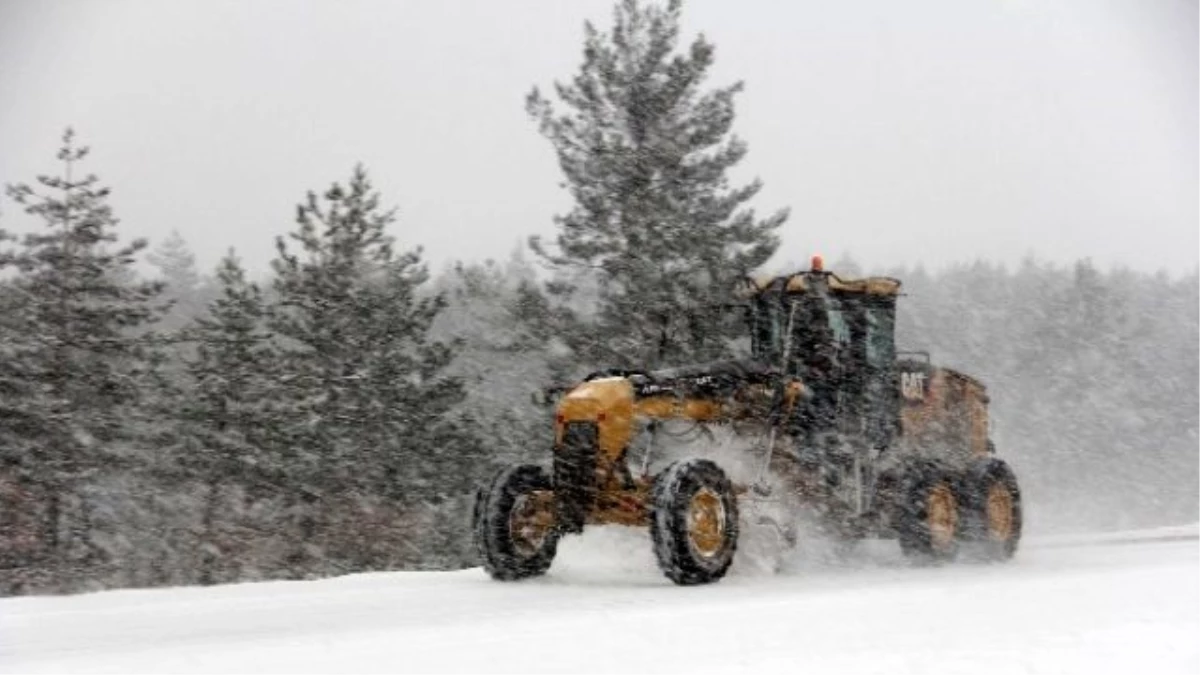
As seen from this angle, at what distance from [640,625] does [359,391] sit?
19.1 m

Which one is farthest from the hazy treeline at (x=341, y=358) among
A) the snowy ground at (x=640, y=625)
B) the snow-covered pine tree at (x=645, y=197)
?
the snowy ground at (x=640, y=625)

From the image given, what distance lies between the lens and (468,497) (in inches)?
1042

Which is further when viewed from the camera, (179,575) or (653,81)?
(179,575)

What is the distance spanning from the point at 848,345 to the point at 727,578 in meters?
2.95

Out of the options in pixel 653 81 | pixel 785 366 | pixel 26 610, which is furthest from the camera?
pixel 653 81

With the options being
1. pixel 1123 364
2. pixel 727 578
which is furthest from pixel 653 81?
pixel 1123 364

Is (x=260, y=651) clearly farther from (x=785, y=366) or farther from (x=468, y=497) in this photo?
(x=468, y=497)

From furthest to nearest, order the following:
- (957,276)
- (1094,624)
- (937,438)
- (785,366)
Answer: (957,276) < (937,438) < (785,366) < (1094,624)

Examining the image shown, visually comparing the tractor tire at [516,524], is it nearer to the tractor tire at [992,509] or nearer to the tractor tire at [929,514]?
the tractor tire at [929,514]

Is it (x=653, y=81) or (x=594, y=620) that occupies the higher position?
(x=653, y=81)

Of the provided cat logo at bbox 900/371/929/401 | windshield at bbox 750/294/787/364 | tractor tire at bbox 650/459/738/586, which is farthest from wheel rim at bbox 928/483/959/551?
tractor tire at bbox 650/459/738/586

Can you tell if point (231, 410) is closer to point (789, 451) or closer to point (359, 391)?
point (359, 391)

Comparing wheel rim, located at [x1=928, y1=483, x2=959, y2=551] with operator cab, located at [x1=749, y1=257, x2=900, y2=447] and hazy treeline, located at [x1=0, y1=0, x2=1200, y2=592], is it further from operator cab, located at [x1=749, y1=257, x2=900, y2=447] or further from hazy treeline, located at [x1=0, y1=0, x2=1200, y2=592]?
hazy treeline, located at [x1=0, y1=0, x2=1200, y2=592]

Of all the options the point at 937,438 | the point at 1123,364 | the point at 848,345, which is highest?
the point at 1123,364
